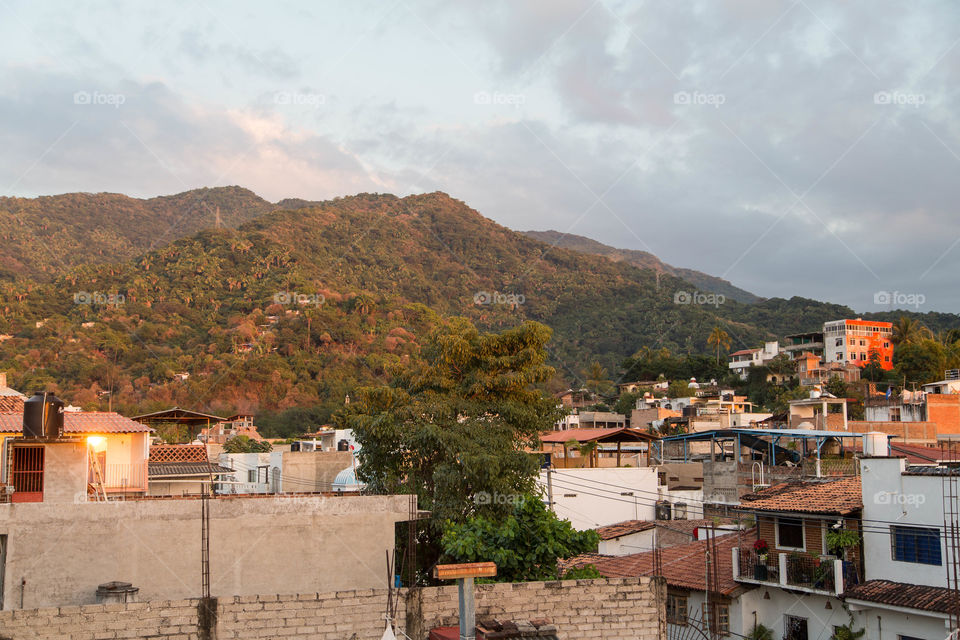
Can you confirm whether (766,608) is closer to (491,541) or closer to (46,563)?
(491,541)

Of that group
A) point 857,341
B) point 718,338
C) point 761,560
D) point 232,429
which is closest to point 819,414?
point 761,560

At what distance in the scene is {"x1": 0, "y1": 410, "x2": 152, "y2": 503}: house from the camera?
15977mm

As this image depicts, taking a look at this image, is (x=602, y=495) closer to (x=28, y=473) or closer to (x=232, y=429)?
(x=28, y=473)

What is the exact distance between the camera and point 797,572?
19.0 metres

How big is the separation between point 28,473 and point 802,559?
16800mm

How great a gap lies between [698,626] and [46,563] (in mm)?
14623

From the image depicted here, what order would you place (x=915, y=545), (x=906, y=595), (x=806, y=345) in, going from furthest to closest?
1. (x=806, y=345)
2. (x=915, y=545)
3. (x=906, y=595)

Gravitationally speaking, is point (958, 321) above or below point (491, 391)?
above

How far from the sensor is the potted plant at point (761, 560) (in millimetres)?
19703

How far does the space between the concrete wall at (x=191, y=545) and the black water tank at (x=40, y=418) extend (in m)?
3.28

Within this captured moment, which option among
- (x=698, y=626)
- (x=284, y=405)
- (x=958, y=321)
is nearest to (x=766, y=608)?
(x=698, y=626)

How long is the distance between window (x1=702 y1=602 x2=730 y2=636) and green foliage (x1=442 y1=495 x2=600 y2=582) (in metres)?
5.92

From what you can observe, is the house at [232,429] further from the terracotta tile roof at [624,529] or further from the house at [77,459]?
the house at [77,459]

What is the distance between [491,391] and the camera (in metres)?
23.7
